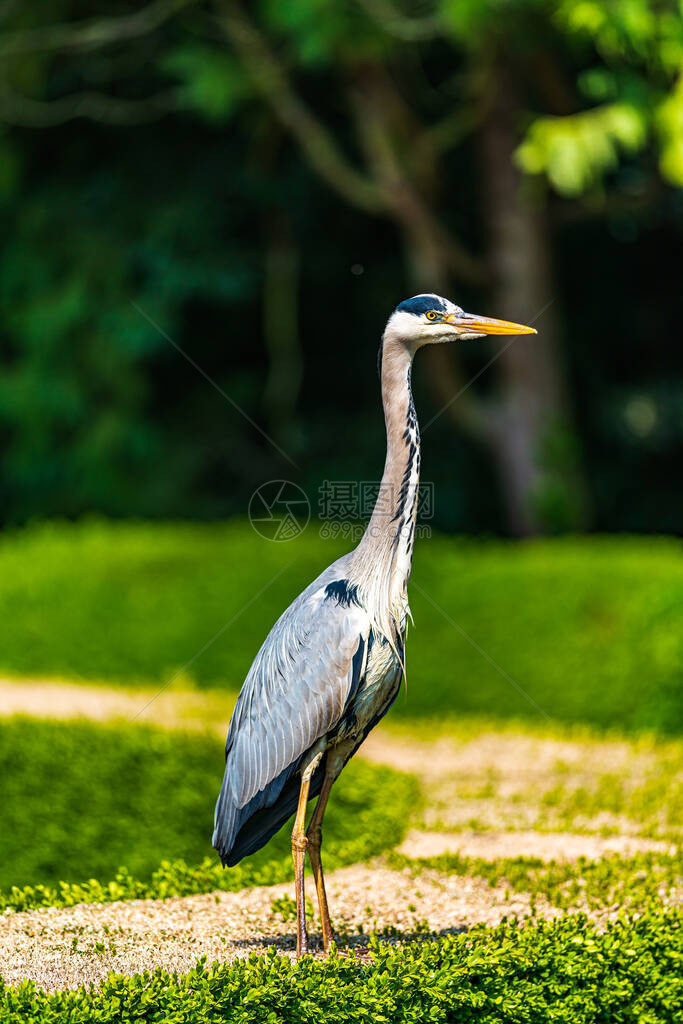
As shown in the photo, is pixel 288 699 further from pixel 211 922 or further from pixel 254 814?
pixel 211 922

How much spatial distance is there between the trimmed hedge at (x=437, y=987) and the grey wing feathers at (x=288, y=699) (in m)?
0.54

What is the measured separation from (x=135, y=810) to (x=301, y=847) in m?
2.53

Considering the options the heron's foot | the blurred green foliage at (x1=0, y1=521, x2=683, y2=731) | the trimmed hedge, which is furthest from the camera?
the blurred green foliage at (x1=0, y1=521, x2=683, y2=731)

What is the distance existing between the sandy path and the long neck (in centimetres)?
121

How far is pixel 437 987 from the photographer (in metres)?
3.70

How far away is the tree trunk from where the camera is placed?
12055 millimetres

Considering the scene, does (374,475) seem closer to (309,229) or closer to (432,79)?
(309,229)

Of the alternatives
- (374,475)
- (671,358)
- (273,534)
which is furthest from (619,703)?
(671,358)

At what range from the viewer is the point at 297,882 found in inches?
158

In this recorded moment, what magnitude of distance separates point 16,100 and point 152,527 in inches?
205

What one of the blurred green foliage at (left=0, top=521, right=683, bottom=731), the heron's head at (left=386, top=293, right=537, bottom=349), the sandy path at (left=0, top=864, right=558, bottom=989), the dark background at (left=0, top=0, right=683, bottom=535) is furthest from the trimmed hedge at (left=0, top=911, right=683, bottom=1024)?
the dark background at (left=0, top=0, right=683, bottom=535)

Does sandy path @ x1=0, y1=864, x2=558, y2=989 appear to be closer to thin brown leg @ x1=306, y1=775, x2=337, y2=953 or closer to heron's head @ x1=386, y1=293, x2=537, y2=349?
thin brown leg @ x1=306, y1=775, x2=337, y2=953

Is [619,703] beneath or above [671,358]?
beneath

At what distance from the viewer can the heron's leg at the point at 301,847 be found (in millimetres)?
3967
